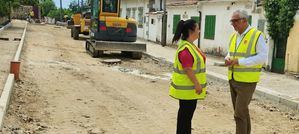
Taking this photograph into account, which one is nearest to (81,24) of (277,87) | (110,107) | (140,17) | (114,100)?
(140,17)

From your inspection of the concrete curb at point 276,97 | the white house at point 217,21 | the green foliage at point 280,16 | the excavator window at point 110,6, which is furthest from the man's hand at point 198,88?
the excavator window at point 110,6

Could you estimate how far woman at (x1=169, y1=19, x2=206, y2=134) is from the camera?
516cm

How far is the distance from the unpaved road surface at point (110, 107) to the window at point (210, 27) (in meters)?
9.07

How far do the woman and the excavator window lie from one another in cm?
1479

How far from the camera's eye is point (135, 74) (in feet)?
48.1

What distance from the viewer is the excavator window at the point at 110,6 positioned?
65.0 ft

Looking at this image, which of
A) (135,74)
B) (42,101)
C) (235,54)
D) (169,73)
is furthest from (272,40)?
(235,54)

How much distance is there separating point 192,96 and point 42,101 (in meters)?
4.68

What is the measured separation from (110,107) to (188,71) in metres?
4.01

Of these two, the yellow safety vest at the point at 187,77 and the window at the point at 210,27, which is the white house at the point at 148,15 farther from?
the yellow safety vest at the point at 187,77

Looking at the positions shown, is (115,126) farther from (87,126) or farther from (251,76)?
(251,76)

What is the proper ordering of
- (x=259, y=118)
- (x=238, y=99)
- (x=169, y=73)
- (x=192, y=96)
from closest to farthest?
1. (x=192, y=96)
2. (x=238, y=99)
3. (x=259, y=118)
4. (x=169, y=73)

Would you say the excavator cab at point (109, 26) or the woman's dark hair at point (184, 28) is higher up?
the woman's dark hair at point (184, 28)

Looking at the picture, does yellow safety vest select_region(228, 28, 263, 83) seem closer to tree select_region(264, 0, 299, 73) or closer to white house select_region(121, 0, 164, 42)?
tree select_region(264, 0, 299, 73)
